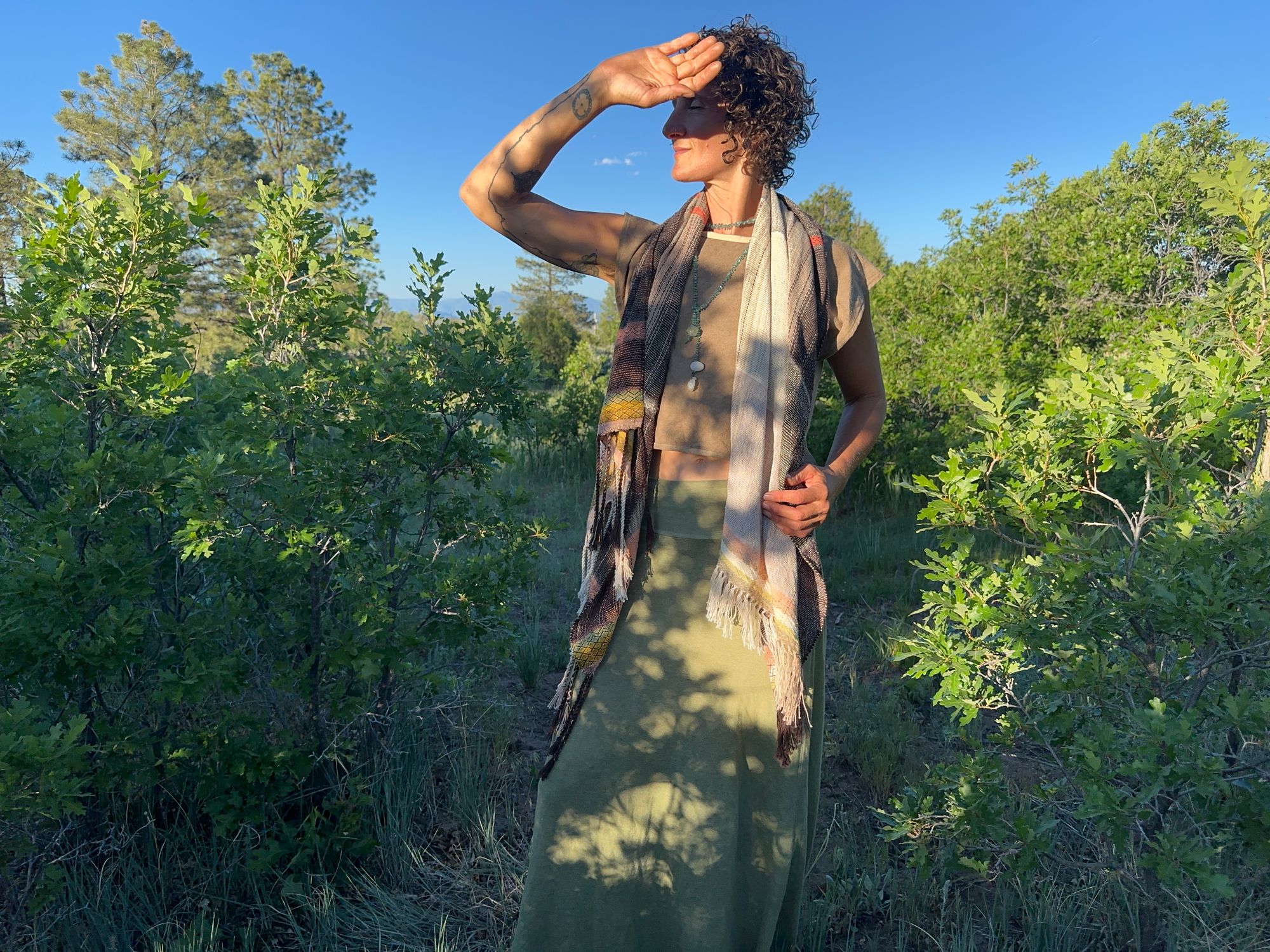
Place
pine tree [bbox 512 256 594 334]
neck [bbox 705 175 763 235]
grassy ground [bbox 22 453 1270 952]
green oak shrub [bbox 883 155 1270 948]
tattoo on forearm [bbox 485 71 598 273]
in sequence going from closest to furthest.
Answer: green oak shrub [bbox 883 155 1270 948]
tattoo on forearm [bbox 485 71 598 273]
neck [bbox 705 175 763 235]
grassy ground [bbox 22 453 1270 952]
pine tree [bbox 512 256 594 334]

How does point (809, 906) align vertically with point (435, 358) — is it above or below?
below

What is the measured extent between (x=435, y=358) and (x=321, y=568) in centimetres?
72

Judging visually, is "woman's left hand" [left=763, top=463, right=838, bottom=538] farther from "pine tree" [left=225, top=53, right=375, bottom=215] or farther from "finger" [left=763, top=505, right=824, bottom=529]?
"pine tree" [left=225, top=53, right=375, bottom=215]

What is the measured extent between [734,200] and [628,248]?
0.28 meters

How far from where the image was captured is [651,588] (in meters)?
1.71

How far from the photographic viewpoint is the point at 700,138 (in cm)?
171

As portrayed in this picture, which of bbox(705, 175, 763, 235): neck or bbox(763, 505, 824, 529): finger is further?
bbox(705, 175, 763, 235): neck

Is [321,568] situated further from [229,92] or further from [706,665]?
[229,92]

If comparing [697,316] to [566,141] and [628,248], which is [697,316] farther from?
[566,141]

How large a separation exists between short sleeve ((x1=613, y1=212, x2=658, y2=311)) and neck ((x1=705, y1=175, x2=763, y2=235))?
0.50ft

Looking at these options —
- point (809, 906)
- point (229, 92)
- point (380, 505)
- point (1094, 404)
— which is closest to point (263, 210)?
point (380, 505)

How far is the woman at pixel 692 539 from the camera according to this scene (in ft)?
5.33

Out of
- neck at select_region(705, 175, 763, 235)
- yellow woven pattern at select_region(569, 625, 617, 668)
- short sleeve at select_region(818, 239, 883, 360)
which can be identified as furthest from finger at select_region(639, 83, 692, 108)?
yellow woven pattern at select_region(569, 625, 617, 668)

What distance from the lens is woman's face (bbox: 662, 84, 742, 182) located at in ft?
5.58
